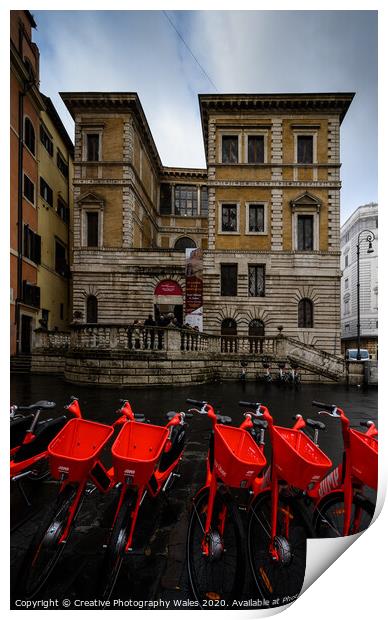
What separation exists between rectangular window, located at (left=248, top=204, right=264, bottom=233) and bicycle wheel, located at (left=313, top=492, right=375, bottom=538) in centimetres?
1501

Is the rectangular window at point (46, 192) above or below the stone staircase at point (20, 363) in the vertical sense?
above

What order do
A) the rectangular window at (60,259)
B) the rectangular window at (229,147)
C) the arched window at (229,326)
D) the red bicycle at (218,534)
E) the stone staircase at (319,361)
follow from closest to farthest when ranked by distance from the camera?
1. the red bicycle at (218,534)
2. the rectangular window at (60,259)
3. the stone staircase at (319,361)
4. the rectangular window at (229,147)
5. the arched window at (229,326)

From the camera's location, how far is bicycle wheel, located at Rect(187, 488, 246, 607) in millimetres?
2416

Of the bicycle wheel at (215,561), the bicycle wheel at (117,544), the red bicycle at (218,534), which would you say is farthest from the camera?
the bicycle wheel at (215,561)

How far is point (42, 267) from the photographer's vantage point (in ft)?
11.8

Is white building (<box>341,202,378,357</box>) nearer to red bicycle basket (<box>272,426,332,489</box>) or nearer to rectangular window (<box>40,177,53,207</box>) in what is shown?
red bicycle basket (<box>272,426,332,489</box>)

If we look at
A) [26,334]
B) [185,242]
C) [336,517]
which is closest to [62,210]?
[26,334]

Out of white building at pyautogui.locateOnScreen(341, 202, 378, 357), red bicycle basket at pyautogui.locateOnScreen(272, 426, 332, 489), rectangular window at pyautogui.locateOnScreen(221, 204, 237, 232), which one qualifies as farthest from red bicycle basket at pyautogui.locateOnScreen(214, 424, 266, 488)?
rectangular window at pyautogui.locateOnScreen(221, 204, 237, 232)

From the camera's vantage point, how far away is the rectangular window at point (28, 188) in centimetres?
331

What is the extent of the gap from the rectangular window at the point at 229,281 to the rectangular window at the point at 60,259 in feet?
40.0

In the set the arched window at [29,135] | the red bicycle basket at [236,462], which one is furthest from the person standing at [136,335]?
the red bicycle basket at [236,462]

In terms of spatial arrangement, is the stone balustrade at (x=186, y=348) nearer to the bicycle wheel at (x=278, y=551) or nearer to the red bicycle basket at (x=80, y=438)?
the red bicycle basket at (x=80, y=438)

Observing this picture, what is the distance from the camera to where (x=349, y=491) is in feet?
8.17
